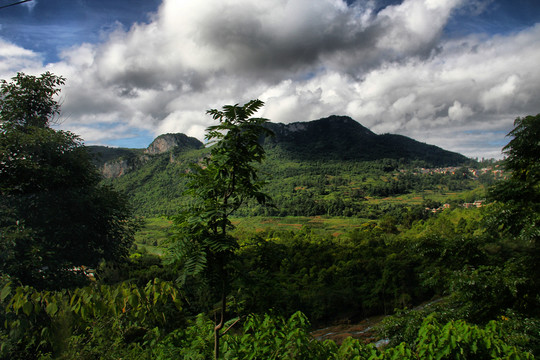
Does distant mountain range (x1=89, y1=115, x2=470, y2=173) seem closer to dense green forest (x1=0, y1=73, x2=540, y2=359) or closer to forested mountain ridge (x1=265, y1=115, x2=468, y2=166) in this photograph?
forested mountain ridge (x1=265, y1=115, x2=468, y2=166)

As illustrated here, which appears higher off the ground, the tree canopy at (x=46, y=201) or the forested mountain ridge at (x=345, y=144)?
the forested mountain ridge at (x=345, y=144)

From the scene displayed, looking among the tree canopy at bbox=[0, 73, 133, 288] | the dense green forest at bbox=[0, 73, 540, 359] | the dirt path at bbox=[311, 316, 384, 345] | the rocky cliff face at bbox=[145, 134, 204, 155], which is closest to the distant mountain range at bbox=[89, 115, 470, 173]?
the rocky cliff face at bbox=[145, 134, 204, 155]

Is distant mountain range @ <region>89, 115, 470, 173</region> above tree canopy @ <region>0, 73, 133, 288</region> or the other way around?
above

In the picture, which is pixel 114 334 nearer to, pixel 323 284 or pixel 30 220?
pixel 30 220

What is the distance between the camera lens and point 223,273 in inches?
88.7

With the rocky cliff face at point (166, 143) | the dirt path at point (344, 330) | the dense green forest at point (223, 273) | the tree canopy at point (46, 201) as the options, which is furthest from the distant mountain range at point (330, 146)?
the tree canopy at point (46, 201)

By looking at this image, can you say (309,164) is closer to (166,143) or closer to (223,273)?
(166,143)

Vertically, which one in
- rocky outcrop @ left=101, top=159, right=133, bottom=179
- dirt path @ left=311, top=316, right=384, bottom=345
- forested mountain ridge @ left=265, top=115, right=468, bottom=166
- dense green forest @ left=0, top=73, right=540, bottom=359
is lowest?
dirt path @ left=311, top=316, right=384, bottom=345

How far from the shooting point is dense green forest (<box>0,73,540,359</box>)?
2.19m

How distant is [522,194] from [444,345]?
5257 mm

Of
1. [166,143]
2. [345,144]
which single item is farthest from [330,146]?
[166,143]

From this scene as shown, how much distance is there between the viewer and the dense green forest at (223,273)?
2.19 m

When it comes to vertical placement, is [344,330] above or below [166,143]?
below

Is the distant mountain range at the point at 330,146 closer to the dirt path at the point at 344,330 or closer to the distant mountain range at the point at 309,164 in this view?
the distant mountain range at the point at 309,164
